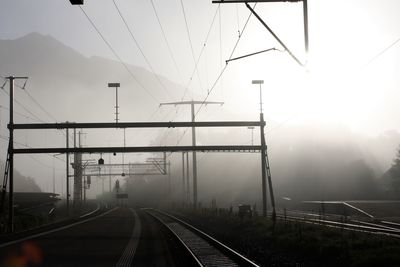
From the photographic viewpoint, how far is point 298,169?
136875 mm

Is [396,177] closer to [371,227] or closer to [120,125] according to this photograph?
[120,125]

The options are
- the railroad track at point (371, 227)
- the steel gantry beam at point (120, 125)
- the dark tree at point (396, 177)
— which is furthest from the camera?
the dark tree at point (396, 177)

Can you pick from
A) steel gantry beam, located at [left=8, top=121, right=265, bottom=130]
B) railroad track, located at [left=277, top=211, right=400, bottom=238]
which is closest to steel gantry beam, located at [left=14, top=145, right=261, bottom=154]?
steel gantry beam, located at [left=8, top=121, right=265, bottom=130]

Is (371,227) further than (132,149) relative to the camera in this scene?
No

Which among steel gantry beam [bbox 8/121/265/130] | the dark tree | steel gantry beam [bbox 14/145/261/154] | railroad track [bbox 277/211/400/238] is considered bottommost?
railroad track [bbox 277/211/400/238]

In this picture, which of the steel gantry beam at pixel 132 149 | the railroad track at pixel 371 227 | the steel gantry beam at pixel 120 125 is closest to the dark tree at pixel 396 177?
the steel gantry beam at pixel 132 149

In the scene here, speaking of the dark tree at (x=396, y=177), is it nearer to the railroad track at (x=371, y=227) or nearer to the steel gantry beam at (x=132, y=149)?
the steel gantry beam at (x=132, y=149)

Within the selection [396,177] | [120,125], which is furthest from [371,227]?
[396,177]

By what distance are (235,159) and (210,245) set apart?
494ft

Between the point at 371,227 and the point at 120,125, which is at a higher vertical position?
the point at 120,125

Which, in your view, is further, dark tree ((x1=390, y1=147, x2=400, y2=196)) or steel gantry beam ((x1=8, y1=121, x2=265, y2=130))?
dark tree ((x1=390, y1=147, x2=400, y2=196))

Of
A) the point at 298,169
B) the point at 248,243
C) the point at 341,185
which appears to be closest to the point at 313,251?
the point at 248,243

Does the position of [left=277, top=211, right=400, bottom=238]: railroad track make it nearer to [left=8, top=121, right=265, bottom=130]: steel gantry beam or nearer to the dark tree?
[left=8, top=121, right=265, bottom=130]: steel gantry beam

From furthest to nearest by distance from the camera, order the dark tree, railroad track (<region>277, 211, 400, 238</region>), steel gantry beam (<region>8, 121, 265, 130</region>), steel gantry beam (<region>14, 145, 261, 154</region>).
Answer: the dark tree
steel gantry beam (<region>14, 145, 261, 154</region>)
steel gantry beam (<region>8, 121, 265, 130</region>)
railroad track (<region>277, 211, 400, 238</region>)
